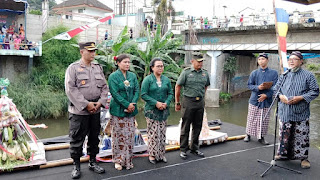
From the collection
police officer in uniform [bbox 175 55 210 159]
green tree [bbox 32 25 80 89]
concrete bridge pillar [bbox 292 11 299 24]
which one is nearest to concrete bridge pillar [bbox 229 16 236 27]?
concrete bridge pillar [bbox 292 11 299 24]

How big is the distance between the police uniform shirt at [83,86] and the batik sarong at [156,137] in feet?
2.61

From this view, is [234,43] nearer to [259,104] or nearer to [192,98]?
[259,104]

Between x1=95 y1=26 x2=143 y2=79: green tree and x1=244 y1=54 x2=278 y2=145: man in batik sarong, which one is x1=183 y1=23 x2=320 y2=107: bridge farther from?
x1=244 y1=54 x2=278 y2=145: man in batik sarong

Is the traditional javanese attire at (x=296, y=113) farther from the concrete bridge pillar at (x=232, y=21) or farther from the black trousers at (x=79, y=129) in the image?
the concrete bridge pillar at (x=232, y=21)

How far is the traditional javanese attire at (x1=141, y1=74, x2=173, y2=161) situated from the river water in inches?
184

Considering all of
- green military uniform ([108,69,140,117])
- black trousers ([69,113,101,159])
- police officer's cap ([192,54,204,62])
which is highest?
police officer's cap ([192,54,204,62])

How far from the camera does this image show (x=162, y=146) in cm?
390

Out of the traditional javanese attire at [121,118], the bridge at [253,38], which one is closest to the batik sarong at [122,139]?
the traditional javanese attire at [121,118]

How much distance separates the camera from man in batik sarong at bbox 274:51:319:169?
3658 mm

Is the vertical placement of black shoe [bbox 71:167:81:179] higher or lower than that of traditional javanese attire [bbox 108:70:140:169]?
lower

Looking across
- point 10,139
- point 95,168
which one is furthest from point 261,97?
point 10,139

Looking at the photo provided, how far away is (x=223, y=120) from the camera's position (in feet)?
33.9

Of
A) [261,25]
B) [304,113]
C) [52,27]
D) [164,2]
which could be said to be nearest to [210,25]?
[261,25]

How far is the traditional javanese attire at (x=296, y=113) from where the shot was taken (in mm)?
3672
